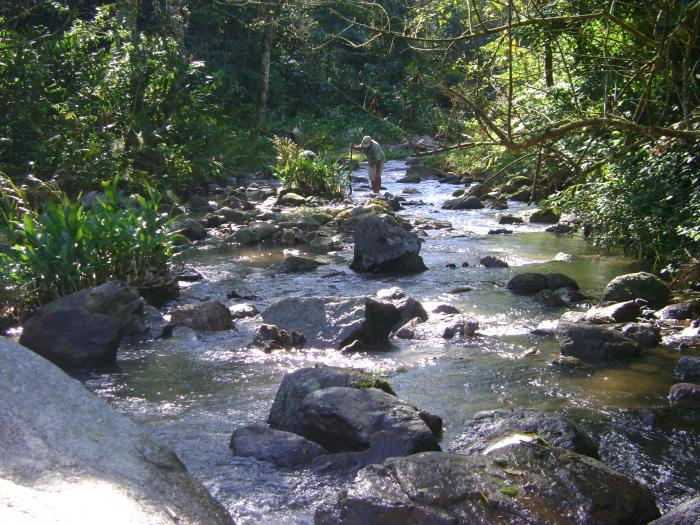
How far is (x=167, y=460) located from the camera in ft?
12.2

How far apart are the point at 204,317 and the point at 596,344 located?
354 centimetres

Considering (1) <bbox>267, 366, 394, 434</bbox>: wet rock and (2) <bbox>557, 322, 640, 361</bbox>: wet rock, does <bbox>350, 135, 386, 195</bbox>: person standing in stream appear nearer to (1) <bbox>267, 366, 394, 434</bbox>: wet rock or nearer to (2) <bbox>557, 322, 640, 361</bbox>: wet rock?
(2) <bbox>557, 322, 640, 361</bbox>: wet rock

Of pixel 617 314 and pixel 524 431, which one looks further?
pixel 617 314

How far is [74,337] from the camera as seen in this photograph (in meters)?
6.71

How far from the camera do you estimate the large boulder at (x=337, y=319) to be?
7305 mm

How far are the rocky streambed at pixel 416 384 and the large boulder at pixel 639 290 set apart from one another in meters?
0.02

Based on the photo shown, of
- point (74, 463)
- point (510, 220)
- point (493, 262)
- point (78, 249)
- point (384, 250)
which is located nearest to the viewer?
point (74, 463)

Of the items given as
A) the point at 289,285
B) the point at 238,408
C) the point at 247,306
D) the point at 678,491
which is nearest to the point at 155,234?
the point at 247,306

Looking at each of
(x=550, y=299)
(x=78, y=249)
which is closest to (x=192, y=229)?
(x=78, y=249)

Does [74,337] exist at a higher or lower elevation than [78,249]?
lower

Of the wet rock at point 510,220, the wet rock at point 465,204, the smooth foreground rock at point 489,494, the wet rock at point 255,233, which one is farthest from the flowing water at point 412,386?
the wet rock at point 465,204

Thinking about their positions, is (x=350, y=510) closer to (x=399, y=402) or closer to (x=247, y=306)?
(x=399, y=402)

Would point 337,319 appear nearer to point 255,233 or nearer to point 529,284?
point 529,284

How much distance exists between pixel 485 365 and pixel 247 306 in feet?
9.38
